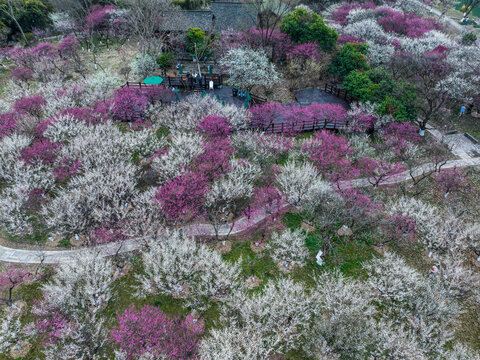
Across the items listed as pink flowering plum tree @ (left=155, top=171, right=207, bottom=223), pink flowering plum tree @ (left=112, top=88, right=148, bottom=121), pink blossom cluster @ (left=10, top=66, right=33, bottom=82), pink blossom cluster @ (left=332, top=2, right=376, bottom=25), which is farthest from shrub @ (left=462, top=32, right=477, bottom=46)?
pink blossom cluster @ (left=10, top=66, right=33, bottom=82)

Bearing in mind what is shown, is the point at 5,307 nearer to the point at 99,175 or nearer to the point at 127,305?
the point at 127,305

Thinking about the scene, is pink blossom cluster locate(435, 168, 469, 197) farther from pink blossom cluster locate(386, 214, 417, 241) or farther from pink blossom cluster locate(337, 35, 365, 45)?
pink blossom cluster locate(337, 35, 365, 45)

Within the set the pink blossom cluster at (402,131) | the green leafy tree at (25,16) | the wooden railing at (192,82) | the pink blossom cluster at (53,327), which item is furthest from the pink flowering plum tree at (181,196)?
the green leafy tree at (25,16)

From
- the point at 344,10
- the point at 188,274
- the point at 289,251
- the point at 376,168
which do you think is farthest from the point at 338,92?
the point at 188,274

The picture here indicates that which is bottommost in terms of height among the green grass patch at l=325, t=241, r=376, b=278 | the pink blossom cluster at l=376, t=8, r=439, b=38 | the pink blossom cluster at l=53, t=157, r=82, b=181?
the green grass patch at l=325, t=241, r=376, b=278

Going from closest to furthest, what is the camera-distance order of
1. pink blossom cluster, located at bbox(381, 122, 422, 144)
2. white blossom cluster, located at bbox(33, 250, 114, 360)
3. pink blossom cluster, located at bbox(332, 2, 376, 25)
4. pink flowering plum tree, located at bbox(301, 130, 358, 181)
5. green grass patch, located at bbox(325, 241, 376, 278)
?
white blossom cluster, located at bbox(33, 250, 114, 360)
green grass patch, located at bbox(325, 241, 376, 278)
pink flowering plum tree, located at bbox(301, 130, 358, 181)
pink blossom cluster, located at bbox(381, 122, 422, 144)
pink blossom cluster, located at bbox(332, 2, 376, 25)

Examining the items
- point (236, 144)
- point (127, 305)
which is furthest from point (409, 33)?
point (127, 305)
